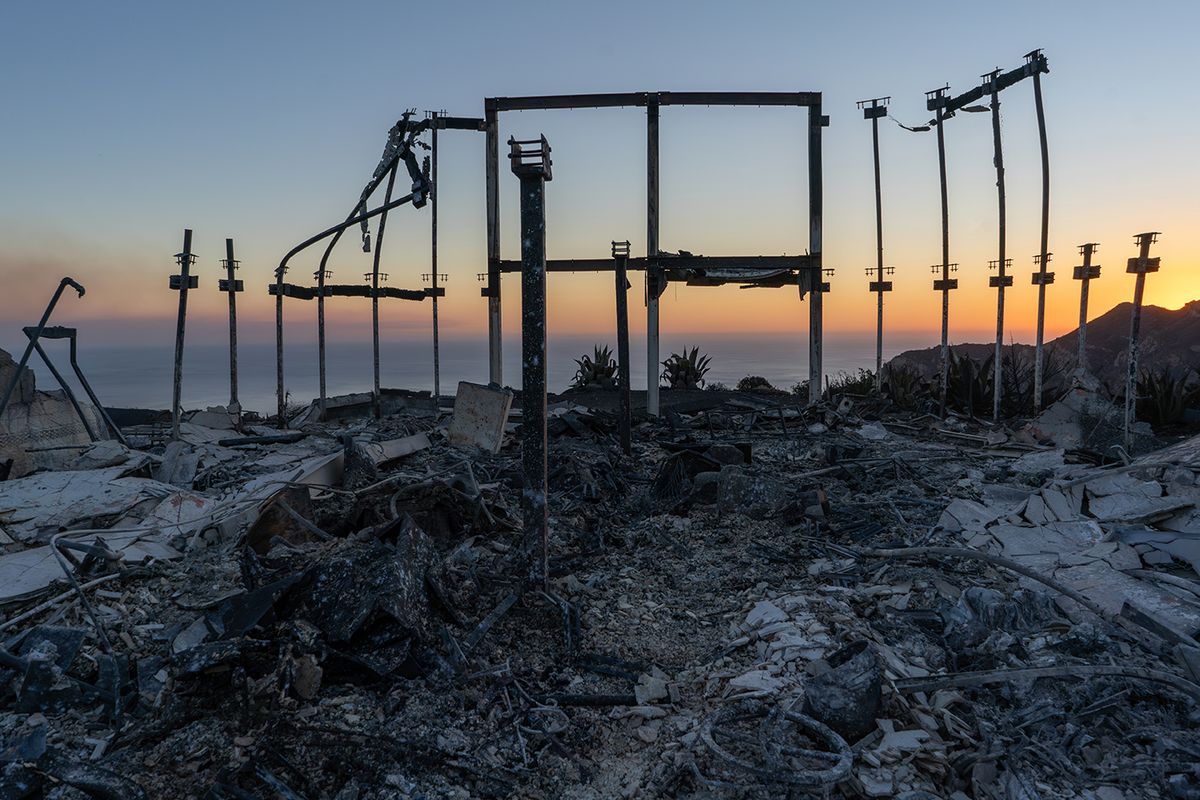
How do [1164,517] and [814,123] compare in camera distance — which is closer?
[1164,517]

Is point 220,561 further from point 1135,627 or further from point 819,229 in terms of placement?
point 819,229

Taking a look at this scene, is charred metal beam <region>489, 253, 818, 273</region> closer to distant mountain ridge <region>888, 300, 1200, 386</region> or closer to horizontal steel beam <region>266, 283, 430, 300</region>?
horizontal steel beam <region>266, 283, 430, 300</region>

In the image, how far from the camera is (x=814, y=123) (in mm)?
15445

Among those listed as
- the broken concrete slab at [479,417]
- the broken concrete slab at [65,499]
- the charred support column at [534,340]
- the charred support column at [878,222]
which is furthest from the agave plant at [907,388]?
the broken concrete slab at [65,499]

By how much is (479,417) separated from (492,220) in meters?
6.28

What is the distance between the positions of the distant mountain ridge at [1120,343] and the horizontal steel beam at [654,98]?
11332 millimetres

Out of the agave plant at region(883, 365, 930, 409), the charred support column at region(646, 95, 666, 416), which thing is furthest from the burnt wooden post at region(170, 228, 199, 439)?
the agave plant at region(883, 365, 930, 409)

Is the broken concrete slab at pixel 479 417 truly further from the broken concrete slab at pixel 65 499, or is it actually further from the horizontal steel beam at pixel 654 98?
the horizontal steel beam at pixel 654 98

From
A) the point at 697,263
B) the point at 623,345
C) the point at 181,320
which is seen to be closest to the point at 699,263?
the point at 697,263

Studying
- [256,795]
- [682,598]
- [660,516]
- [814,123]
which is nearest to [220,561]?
[256,795]

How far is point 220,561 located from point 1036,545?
271 inches

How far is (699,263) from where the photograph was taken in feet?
50.0

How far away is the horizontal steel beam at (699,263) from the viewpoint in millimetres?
15211

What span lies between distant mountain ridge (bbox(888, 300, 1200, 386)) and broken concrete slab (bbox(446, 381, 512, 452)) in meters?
17.1
